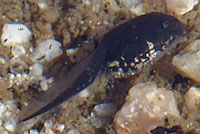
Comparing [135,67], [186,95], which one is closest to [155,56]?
[135,67]

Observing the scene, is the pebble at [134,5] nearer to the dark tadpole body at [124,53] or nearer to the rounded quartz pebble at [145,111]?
the dark tadpole body at [124,53]

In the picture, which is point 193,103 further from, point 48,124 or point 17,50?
point 17,50

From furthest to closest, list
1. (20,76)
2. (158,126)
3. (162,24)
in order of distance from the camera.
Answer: (20,76) → (162,24) → (158,126)

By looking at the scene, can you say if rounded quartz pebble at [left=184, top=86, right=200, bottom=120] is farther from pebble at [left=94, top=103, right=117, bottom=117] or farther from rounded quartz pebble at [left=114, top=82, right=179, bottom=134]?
pebble at [left=94, top=103, right=117, bottom=117]

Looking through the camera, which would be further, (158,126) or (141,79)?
(141,79)

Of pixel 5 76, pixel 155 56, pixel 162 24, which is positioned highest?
pixel 162 24

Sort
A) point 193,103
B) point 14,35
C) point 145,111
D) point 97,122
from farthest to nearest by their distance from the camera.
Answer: point 14,35, point 97,122, point 193,103, point 145,111

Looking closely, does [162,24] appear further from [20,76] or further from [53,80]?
[20,76]

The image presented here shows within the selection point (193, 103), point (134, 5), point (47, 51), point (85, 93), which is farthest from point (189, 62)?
point (47, 51)
